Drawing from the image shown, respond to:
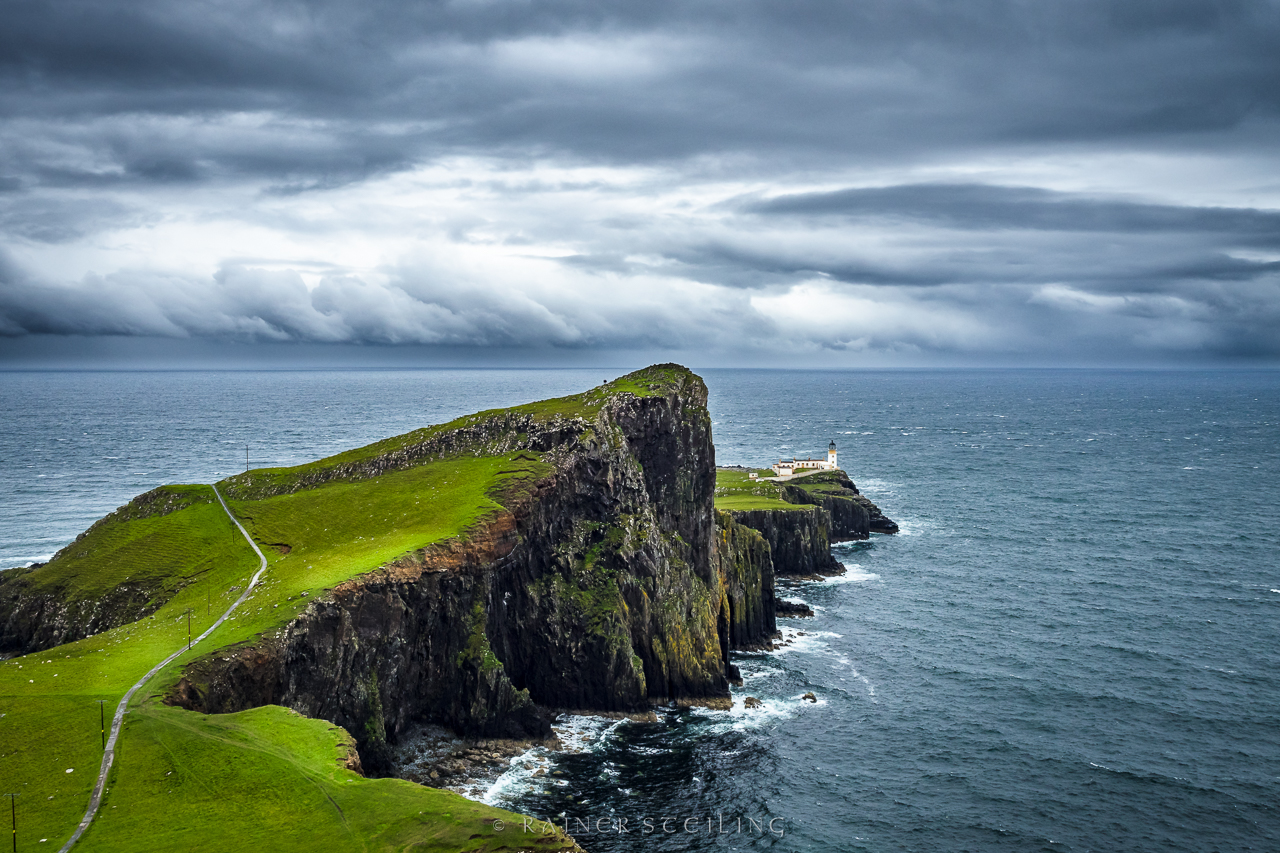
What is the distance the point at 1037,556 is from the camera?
140125mm

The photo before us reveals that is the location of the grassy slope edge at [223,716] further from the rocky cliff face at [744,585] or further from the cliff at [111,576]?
the rocky cliff face at [744,585]

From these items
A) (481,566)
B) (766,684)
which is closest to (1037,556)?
(766,684)

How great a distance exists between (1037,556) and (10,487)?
185072mm

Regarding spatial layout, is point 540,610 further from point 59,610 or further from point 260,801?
point 59,610

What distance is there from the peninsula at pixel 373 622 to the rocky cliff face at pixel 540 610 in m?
0.21

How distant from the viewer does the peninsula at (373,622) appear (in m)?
46.4

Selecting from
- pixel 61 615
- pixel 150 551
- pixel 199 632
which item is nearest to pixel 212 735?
pixel 199 632

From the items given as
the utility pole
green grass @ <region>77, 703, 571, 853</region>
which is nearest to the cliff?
green grass @ <region>77, 703, 571, 853</region>

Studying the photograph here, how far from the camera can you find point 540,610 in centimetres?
8369

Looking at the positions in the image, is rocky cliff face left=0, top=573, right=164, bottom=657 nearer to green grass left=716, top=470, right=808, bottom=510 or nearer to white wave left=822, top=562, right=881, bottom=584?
green grass left=716, top=470, right=808, bottom=510

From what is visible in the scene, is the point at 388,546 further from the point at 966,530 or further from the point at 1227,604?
the point at 966,530

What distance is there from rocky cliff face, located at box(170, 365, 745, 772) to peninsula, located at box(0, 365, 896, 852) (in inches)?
8.4

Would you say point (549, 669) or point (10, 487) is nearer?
point (549, 669)

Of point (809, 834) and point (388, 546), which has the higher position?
point (388, 546)
